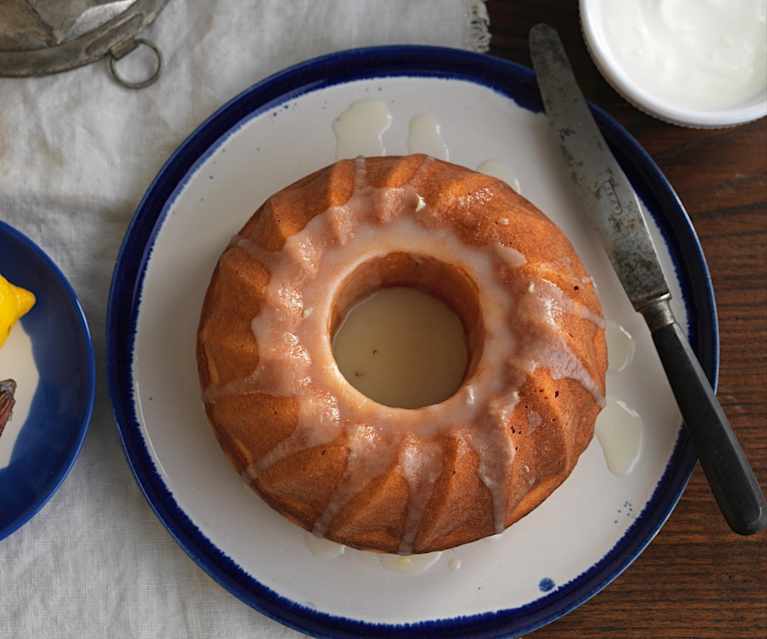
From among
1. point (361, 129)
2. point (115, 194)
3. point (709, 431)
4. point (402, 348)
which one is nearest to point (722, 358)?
point (709, 431)

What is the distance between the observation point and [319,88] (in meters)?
1.15

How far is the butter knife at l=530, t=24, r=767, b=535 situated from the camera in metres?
1.04

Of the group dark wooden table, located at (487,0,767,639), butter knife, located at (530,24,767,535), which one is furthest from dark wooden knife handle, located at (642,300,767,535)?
dark wooden table, located at (487,0,767,639)

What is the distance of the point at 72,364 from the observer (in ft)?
3.64

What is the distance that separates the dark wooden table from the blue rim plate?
0.06 m

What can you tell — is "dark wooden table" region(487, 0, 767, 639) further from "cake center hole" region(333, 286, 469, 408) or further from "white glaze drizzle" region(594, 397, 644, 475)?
"cake center hole" region(333, 286, 469, 408)

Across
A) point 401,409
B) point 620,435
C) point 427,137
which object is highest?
point 427,137

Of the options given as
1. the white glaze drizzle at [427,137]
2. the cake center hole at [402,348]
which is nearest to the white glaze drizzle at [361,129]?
the white glaze drizzle at [427,137]

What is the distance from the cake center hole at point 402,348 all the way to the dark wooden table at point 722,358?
1.04 ft

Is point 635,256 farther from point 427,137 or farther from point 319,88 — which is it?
point 319,88

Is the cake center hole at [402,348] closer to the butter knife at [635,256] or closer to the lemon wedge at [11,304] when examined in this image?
the butter knife at [635,256]

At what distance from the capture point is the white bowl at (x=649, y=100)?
42.8 inches

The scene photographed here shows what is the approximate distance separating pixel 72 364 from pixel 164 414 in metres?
0.12

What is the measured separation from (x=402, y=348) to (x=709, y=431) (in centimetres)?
34
